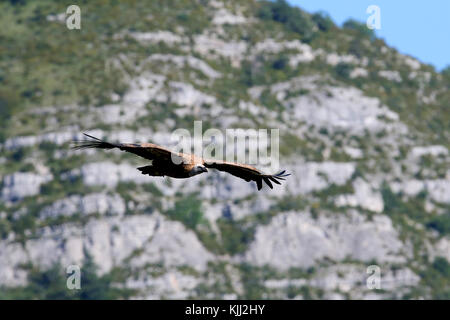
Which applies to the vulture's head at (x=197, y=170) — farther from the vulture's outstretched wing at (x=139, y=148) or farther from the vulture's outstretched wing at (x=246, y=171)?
the vulture's outstretched wing at (x=246, y=171)

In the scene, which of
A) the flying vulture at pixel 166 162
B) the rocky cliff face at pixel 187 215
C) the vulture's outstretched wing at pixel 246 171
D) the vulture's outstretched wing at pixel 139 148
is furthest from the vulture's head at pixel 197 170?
the rocky cliff face at pixel 187 215

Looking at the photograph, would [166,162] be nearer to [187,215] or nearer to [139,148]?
[139,148]

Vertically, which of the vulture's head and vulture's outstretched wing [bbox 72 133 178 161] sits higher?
vulture's outstretched wing [bbox 72 133 178 161]

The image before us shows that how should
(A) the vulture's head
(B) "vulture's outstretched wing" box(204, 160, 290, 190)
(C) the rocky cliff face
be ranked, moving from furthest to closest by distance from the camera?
(C) the rocky cliff face
(B) "vulture's outstretched wing" box(204, 160, 290, 190)
(A) the vulture's head

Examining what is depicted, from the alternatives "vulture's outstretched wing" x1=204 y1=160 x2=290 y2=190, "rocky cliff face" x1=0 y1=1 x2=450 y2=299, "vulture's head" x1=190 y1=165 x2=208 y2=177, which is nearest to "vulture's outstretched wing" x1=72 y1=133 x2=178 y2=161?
"vulture's head" x1=190 y1=165 x2=208 y2=177

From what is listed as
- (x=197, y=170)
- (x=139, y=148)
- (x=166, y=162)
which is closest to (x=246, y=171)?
(x=197, y=170)

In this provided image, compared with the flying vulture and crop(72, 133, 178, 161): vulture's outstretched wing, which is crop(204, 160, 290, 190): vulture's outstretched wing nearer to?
the flying vulture

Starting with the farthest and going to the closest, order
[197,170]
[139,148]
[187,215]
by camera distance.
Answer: [187,215], [197,170], [139,148]

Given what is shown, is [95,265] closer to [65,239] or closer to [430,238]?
[65,239]

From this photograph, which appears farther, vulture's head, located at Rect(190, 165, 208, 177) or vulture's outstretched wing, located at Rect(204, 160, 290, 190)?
vulture's outstretched wing, located at Rect(204, 160, 290, 190)

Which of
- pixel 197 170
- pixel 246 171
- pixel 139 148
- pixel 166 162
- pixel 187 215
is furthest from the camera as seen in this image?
pixel 187 215

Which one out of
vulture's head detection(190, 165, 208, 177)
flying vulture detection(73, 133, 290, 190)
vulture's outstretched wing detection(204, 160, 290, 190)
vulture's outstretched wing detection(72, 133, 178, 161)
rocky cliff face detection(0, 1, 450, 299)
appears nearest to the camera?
vulture's outstretched wing detection(72, 133, 178, 161)
